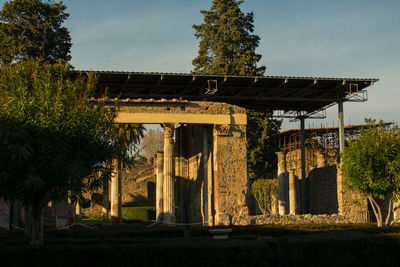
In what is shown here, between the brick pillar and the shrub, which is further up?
the brick pillar

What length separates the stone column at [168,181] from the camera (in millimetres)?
22812

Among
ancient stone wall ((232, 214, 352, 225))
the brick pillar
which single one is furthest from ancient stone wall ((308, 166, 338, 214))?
ancient stone wall ((232, 214, 352, 225))

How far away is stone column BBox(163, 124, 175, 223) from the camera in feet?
74.8

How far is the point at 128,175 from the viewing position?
44.4 m

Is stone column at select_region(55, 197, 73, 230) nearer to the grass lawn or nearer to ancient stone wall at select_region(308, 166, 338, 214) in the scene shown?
the grass lawn

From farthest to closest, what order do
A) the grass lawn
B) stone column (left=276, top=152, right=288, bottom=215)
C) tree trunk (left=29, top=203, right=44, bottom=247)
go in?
stone column (left=276, top=152, right=288, bottom=215) → tree trunk (left=29, top=203, right=44, bottom=247) → the grass lawn

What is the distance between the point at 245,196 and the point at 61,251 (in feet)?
43.1

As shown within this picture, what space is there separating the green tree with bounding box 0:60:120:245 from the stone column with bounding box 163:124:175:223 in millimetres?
9530

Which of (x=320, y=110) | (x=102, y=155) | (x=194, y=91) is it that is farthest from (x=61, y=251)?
(x=320, y=110)

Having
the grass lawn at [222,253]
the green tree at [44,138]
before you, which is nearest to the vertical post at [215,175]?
the grass lawn at [222,253]

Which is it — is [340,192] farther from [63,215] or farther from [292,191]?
[63,215]

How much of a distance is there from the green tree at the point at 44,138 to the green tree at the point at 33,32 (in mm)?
17305

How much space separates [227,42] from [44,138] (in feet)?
88.0

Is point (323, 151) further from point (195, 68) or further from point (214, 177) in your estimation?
point (214, 177)
